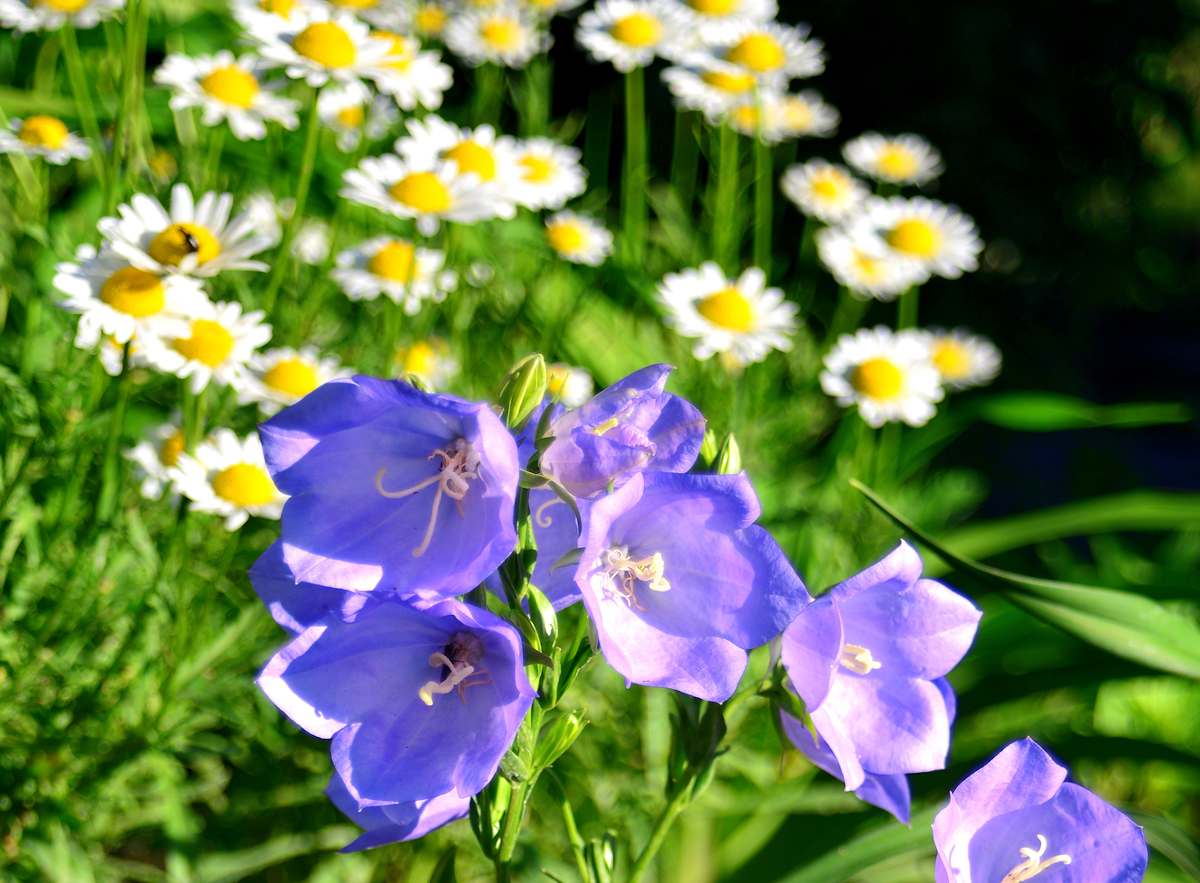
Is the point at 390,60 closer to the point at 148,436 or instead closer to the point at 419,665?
the point at 148,436

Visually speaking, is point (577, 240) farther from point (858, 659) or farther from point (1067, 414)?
point (858, 659)

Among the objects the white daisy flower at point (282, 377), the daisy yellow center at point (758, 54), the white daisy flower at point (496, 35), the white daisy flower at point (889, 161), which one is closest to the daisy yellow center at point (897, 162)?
the white daisy flower at point (889, 161)

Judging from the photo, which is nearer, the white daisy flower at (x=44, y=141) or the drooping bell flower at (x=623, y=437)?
the drooping bell flower at (x=623, y=437)

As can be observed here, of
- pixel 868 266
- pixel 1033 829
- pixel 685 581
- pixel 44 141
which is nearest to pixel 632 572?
pixel 685 581

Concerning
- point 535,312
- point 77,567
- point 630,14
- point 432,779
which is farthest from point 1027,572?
point 432,779

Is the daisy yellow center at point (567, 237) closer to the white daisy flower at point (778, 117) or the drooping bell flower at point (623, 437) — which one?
the white daisy flower at point (778, 117)
